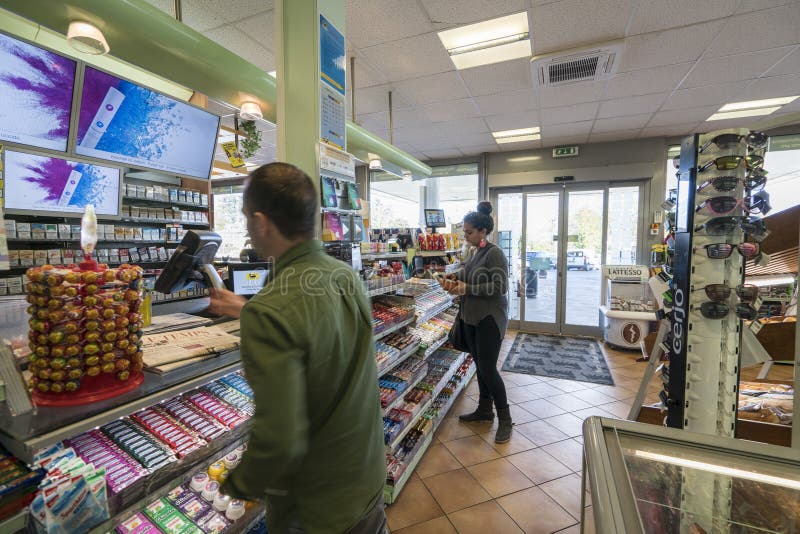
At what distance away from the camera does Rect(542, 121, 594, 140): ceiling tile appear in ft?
18.9

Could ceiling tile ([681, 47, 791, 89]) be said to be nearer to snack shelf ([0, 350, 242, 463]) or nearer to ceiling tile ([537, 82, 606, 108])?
ceiling tile ([537, 82, 606, 108])

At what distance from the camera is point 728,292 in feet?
5.95

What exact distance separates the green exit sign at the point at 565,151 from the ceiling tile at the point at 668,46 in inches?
116

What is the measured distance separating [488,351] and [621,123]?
4.78 m

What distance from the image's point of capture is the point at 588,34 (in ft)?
10.9

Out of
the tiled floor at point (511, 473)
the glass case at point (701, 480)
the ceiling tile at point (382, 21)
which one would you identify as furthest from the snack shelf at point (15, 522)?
the ceiling tile at point (382, 21)

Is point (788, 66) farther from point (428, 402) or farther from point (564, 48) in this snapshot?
point (428, 402)

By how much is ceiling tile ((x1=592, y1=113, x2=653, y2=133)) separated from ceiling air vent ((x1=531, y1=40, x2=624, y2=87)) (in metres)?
1.74

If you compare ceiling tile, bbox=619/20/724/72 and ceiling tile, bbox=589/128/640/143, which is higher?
ceiling tile, bbox=619/20/724/72

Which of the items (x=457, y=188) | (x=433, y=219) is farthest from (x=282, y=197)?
(x=457, y=188)

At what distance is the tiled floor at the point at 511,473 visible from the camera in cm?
233

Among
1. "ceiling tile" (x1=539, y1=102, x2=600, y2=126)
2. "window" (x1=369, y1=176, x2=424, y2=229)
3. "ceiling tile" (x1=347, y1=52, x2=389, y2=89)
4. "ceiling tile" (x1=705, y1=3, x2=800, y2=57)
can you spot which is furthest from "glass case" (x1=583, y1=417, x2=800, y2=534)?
"window" (x1=369, y1=176, x2=424, y2=229)

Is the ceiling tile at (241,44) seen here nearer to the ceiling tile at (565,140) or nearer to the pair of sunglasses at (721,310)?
the pair of sunglasses at (721,310)

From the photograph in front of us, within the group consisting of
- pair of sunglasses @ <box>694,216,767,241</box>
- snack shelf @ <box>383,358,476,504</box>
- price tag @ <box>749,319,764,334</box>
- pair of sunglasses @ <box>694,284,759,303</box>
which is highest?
pair of sunglasses @ <box>694,216,767,241</box>
